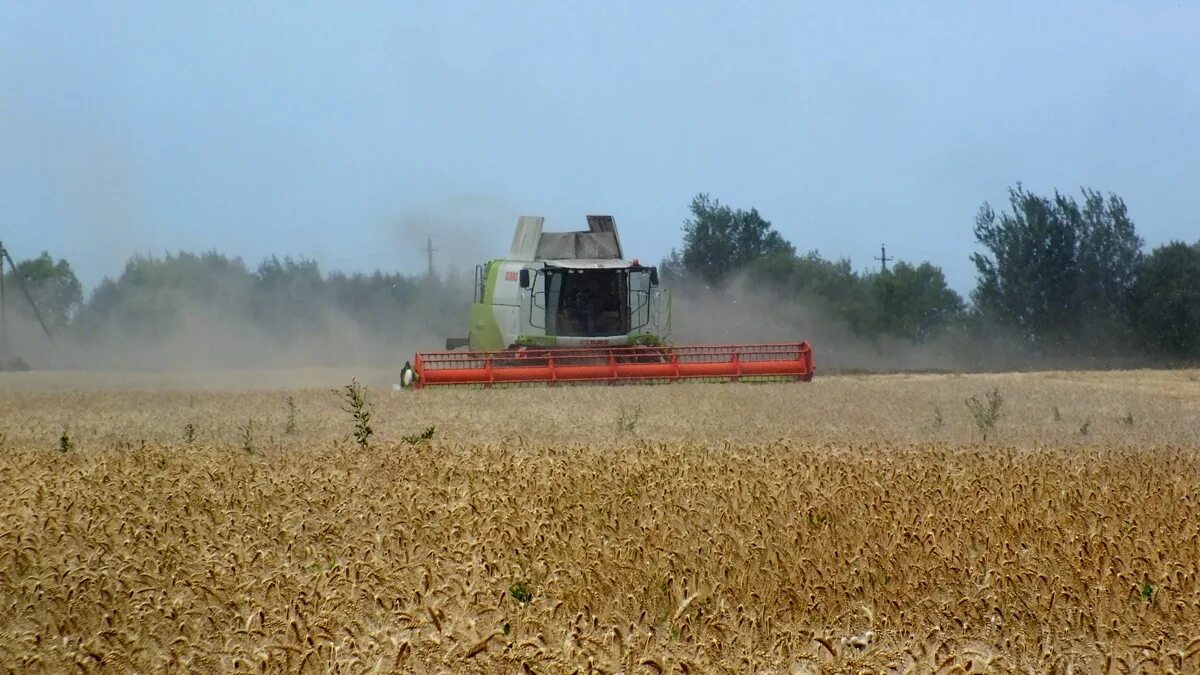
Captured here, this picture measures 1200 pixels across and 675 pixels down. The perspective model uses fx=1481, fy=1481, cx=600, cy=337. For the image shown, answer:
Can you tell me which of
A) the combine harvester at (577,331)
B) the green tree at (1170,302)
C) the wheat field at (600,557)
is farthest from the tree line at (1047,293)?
the wheat field at (600,557)

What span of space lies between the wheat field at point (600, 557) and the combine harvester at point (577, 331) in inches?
405

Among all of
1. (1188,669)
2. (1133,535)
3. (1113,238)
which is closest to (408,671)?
(1188,669)

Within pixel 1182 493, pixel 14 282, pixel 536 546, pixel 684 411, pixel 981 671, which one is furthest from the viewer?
pixel 14 282

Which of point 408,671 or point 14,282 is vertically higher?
point 14,282

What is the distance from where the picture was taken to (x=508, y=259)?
24.6 meters

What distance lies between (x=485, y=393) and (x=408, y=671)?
601 inches

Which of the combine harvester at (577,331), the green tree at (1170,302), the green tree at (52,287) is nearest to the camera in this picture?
the combine harvester at (577,331)

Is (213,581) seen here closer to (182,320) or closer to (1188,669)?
(1188,669)

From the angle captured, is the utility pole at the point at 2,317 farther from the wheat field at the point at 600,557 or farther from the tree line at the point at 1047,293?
the wheat field at the point at 600,557

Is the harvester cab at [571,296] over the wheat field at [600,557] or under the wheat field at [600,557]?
over

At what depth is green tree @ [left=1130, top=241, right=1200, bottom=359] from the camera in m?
35.2

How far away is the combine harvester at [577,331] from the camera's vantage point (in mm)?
21312

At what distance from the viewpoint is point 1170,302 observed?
3538 cm

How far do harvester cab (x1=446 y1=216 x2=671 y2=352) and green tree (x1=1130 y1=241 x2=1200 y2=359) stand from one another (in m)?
16.5
